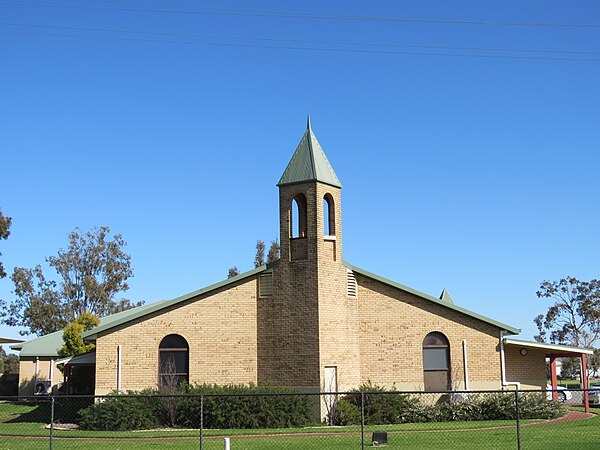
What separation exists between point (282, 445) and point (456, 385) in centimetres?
1279

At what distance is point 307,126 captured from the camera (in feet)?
→ 113

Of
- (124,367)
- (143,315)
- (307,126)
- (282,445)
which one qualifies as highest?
(307,126)

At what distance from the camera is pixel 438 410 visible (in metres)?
31.2

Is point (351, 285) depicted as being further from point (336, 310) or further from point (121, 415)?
point (121, 415)

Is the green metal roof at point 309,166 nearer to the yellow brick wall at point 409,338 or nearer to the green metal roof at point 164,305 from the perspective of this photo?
the green metal roof at point 164,305

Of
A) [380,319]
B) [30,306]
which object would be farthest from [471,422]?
[30,306]

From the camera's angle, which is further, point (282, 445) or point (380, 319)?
point (380, 319)

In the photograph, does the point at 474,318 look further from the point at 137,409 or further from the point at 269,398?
the point at 137,409

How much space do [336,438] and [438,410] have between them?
26.1 ft

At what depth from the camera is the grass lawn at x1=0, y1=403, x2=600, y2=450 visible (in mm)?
22188

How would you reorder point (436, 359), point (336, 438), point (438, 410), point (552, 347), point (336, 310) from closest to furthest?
1. point (336, 438)
2. point (438, 410)
3. point (336, 310)
4. point (436, 359)
5. point (552, 347)

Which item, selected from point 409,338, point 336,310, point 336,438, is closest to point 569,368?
point 409,338

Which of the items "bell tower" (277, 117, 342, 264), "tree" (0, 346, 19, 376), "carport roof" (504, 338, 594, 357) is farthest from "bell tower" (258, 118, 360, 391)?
"tree" (0, 346, 19, 376)

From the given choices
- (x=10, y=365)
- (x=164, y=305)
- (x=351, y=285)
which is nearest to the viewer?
(x=164, y=305)
